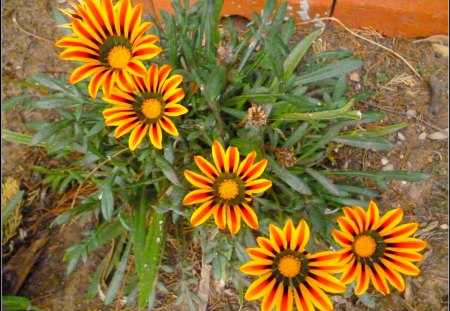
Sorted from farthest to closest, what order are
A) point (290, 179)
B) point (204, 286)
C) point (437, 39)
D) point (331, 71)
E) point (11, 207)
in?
point (437, 39) < point (11, 207) < point (204, 286) < point (331, 71) < point (290, 179)

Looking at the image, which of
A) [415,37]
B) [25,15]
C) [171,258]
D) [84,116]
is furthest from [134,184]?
[415,37]

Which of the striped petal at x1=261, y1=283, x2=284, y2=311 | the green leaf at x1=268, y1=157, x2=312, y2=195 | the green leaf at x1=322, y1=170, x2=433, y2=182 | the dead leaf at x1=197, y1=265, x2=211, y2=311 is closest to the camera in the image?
the striped petal at x1=261, y1=283, x2=284, y2=311

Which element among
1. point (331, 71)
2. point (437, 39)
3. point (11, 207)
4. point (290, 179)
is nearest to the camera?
point (290, 179)

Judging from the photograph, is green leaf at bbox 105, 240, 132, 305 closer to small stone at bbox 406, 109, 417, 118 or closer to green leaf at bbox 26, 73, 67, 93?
green leaf at bbox 26, 73, 67, 93

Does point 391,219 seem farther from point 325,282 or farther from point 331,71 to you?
point 331,71

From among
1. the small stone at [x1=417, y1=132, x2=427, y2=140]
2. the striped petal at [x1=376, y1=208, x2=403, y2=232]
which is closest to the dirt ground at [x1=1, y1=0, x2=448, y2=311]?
the small stone at [x1=417, y1=132, x2=427, y2=140]

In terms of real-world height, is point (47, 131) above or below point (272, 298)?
above

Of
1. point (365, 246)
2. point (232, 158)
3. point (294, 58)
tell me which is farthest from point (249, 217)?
point (294, 58)
